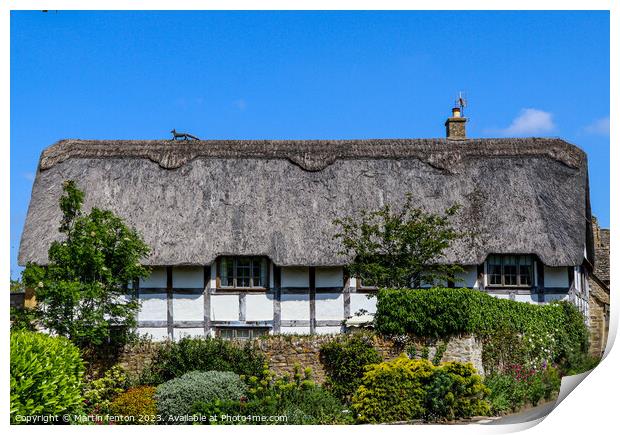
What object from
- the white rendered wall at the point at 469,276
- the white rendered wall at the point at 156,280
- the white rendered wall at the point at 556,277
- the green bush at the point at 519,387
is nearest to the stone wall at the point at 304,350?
the green bush at the point at 519,387

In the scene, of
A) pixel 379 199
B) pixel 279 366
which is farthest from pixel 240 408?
pixel 379 199

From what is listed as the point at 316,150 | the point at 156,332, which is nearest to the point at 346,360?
the point at 156,332

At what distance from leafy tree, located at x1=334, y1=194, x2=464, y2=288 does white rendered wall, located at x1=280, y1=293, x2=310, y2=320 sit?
4.13ft

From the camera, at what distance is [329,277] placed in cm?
1938

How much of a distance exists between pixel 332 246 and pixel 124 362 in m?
5.77

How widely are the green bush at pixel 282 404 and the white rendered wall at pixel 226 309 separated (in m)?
4.28

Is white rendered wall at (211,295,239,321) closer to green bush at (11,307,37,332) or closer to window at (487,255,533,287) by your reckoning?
green bush at (11,307,37,332)

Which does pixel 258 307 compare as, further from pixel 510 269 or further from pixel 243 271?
pixel 510 269

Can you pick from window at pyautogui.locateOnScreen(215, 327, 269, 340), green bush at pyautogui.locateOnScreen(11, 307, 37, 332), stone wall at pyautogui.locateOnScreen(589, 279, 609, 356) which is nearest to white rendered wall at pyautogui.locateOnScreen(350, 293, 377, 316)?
window at pyautogui.locateOnScreen(215, 327, 269, 340)

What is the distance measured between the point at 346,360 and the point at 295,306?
446cm

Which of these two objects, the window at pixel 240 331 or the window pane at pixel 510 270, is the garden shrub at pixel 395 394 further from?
the window pane at pixel 510 270

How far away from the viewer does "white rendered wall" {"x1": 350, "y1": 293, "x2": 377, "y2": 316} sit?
1909cm

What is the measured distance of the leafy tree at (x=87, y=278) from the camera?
49.7 feet
